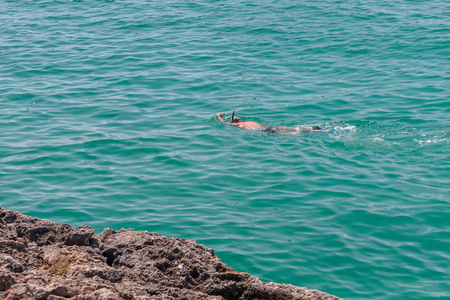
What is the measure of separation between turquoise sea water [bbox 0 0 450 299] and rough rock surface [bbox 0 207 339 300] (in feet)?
7.74

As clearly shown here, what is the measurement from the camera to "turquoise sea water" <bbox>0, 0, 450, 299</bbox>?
7559 mm

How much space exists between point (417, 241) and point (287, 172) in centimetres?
287

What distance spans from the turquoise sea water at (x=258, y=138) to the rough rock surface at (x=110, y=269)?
236 centimetres

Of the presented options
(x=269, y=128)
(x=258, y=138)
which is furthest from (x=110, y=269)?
(x=269, y=128)

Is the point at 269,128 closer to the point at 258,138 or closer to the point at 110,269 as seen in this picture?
the point at 258,138

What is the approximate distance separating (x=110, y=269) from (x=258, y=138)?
7.52 m

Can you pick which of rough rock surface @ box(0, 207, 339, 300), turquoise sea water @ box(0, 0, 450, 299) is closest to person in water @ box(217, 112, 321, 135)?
turquoise sea water @ box(0, 0, 450, 299)

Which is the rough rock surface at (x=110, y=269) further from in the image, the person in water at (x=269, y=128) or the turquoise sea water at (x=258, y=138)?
the person in water at (x=269, y=128)

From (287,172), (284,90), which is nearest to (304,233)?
(287,172)

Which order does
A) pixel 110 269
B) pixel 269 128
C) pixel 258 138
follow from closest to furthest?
pixel 110 269 → pixel 258 138 → pixel 269 128

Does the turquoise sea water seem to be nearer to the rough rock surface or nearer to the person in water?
the person in water

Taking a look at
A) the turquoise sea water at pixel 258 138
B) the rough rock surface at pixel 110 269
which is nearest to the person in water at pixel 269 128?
the turquoise sea water at pixel 258 138

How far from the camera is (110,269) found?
422 centimetres

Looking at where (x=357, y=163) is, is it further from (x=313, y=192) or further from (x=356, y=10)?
(x=356, y=10)
